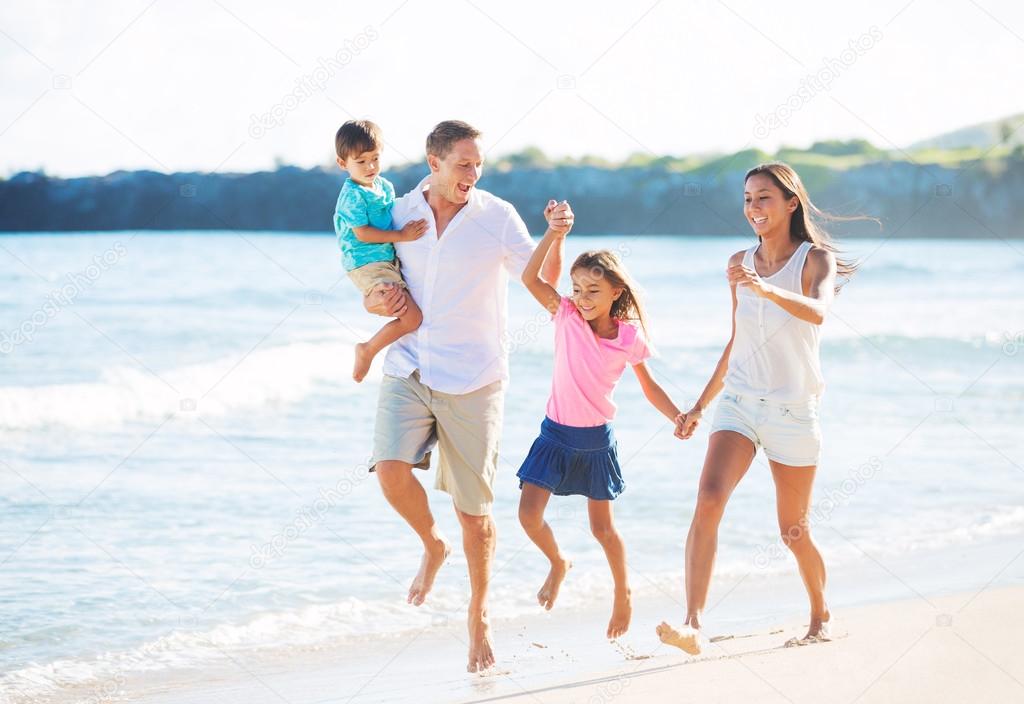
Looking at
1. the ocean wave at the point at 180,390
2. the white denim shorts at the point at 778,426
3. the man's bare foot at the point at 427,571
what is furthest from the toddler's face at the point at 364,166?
the ocean wave at the point at 180,390

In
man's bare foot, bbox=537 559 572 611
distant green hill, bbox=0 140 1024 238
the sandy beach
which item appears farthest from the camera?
distant green hill, bbox=0 140 1024 238

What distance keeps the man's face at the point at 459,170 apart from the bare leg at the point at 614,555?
1.33 meters

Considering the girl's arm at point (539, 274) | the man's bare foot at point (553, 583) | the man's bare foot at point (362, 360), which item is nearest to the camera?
the girl's arm at point (539, 274)

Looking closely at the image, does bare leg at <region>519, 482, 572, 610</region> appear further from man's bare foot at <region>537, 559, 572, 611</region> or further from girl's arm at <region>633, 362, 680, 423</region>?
girl's arm at <region>633, 362, 680, 423</region>

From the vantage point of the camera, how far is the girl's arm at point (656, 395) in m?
4.68

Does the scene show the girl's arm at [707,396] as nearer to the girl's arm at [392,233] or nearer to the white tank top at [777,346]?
the white tank top at [777,346]

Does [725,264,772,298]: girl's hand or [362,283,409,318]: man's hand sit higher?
[725,264,772,298]: girl's hand

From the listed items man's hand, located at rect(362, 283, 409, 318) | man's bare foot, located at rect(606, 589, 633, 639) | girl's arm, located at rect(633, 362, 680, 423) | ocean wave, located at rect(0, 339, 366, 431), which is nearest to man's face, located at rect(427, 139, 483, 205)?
man's hand, located at rect(362, 283, 409, 318)

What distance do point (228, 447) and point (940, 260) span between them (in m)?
26.6

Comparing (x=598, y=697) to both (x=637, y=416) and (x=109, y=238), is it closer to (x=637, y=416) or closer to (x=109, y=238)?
(x=637, y=416)

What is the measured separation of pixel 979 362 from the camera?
15.0m

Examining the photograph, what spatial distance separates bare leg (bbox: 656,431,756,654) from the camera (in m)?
4.36

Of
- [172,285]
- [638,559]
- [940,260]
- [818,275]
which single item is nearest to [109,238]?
[172,285]

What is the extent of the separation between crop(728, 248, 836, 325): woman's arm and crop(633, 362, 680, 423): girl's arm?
0.57 m
